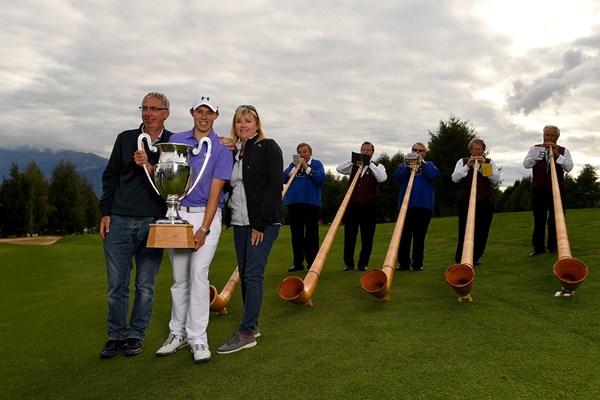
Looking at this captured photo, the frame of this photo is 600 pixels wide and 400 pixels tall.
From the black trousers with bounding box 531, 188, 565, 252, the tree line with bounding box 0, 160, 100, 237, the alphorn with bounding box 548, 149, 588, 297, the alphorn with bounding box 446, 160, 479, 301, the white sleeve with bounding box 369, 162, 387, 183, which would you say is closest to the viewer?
the alphorn with bounding box 548, 149, 588, 297

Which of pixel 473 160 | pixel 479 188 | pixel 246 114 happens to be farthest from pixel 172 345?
pixel 479 188

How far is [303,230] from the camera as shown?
880 centimetres

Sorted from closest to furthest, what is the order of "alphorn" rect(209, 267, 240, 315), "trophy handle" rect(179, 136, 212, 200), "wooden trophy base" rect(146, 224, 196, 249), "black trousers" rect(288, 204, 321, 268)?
"wooden trophy base" rect(146, 224, 196, 249), "trophy handle" rect(179, 136, 212, 200), "alphorn" rect(209, 267, 240, 315), "black trousers" rect(288, 204, 321, 268)

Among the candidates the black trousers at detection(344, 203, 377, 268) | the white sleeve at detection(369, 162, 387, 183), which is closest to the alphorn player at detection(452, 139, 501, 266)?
the white sleeve at detection(369, 162, 387, 183)

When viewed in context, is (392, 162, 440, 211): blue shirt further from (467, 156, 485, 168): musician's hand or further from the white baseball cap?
→ the white baseball cap

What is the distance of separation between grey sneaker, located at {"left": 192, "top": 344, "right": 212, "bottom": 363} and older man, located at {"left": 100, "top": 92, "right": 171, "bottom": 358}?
69cm

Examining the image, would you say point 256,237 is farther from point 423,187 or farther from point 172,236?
point 423,187

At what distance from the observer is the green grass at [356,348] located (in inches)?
130

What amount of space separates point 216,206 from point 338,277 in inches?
147

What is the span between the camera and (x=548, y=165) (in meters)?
7.74

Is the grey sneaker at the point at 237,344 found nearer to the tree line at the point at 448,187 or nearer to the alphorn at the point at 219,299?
the alphorn at the point at 219,299

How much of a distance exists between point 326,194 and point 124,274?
192 feet

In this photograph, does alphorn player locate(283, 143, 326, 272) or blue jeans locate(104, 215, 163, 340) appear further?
alphorn player locate(283, 143, 326, 272)

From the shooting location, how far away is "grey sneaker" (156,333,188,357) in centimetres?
434
